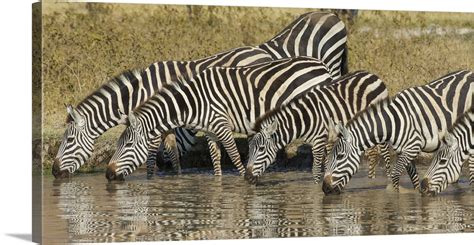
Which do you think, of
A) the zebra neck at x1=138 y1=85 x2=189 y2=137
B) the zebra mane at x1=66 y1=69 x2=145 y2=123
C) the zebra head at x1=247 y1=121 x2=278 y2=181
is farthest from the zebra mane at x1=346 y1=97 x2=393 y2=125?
the zebra mane at x1=66 y1=69 x2=145 y2=123

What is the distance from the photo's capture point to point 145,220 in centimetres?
1416

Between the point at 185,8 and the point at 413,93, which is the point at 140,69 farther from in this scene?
the point at 413,93

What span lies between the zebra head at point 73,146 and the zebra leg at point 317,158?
2684 mm

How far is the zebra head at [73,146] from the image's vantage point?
14602mm

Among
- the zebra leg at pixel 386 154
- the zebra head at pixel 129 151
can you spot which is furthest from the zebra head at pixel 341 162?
the zebra head at pixel 129 151

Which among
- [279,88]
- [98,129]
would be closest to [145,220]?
[98,129]

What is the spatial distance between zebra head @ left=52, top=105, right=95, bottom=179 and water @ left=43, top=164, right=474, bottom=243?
0.15m

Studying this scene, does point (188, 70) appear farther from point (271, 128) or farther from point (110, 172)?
point (110, 172)

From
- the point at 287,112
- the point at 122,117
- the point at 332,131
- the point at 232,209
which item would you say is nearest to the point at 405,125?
the point at 332,131

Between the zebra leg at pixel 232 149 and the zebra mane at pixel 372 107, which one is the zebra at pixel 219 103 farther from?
the zebra mane at pixel 372 107

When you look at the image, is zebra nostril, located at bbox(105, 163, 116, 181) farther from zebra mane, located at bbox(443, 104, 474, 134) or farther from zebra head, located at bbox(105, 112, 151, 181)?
zebra mane, located at bbox(443, 104, 474, 134)

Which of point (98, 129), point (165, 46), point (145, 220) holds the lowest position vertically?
point (145, 220)

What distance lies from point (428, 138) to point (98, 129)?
13.4 ft

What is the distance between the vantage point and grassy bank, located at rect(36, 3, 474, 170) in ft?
47.1
